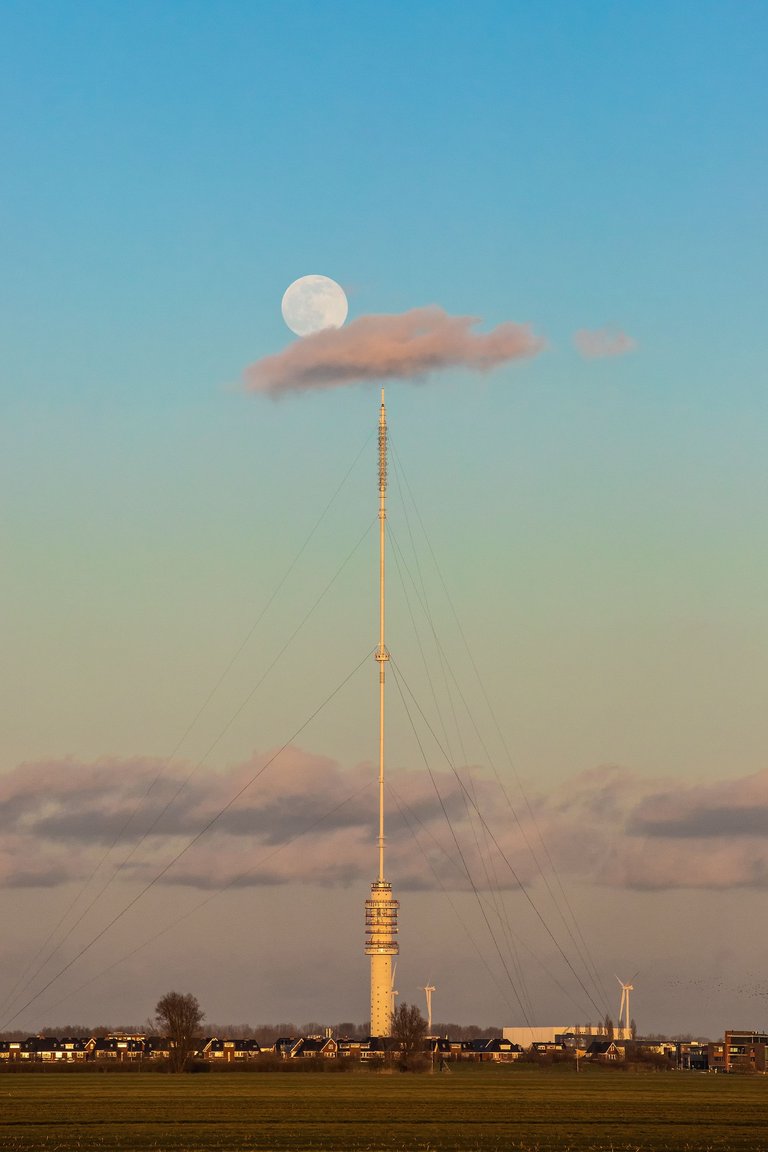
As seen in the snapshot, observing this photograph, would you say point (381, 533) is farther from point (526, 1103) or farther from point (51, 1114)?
point (51, 1114)

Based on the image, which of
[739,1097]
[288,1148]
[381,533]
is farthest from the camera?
[381,533]

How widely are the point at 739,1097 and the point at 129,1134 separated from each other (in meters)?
75.1

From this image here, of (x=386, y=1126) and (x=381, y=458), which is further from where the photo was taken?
(x=381, y=458)

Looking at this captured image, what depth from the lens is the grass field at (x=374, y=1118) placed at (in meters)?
70.1

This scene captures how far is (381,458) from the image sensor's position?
19250 cm

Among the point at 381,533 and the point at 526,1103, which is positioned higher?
the point at 381,533

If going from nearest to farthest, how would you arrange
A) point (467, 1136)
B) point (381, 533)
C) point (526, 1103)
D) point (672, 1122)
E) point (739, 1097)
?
point (467, 1136) → point (672, 1122) → point (526, 1103) → point (739, 1097) → point (381, 533)

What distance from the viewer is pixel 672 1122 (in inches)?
3588

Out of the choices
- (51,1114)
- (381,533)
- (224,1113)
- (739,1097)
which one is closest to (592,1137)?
(224,1113)

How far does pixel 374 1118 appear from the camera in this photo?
90.6 meters

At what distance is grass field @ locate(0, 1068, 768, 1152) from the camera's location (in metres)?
70.1

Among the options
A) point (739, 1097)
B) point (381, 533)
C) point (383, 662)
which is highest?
point (381, 533)

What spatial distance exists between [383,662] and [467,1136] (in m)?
123

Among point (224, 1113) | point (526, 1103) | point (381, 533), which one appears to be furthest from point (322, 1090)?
point (381, 533)
